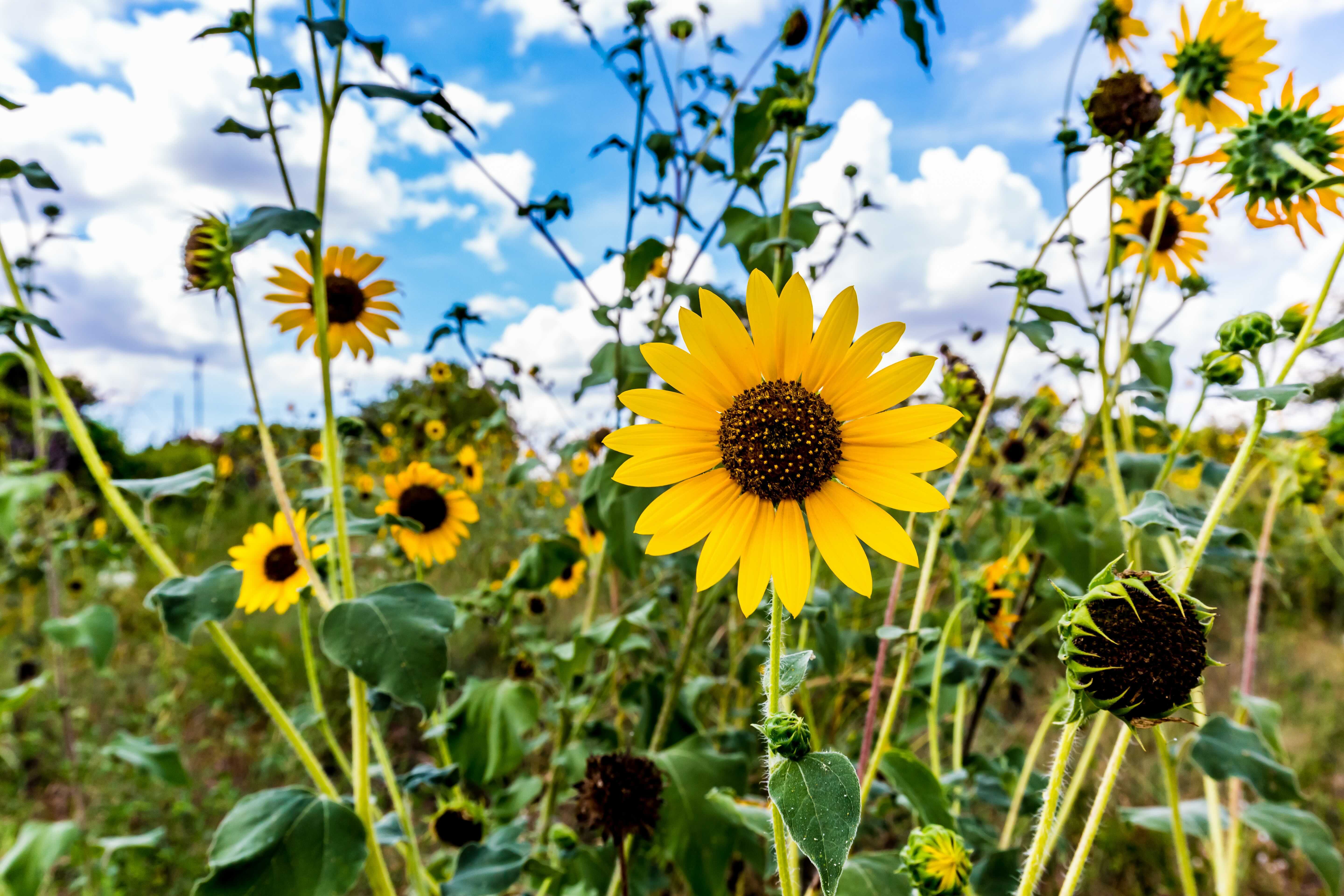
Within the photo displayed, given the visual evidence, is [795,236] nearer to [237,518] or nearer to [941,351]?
[941,351]

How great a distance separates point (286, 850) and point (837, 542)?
849 millimetres

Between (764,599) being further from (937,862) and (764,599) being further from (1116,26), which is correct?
(1116,26)

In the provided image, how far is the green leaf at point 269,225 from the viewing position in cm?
91

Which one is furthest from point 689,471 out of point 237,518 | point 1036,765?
point 237,518

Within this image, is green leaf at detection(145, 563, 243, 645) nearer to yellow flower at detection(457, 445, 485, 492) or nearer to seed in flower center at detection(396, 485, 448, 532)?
seed in flower center at detection(396, 485, 448, 532)

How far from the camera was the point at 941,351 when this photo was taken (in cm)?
178

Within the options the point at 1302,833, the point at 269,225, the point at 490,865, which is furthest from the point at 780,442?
the point at 1302,833

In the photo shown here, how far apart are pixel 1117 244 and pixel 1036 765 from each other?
164cm

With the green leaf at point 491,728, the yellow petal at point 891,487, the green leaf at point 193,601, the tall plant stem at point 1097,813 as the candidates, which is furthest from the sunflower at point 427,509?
the tall plant stem at point 1097,813

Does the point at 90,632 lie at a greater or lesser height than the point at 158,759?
greater

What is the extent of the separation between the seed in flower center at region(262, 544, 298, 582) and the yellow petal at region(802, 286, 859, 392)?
1.36 m

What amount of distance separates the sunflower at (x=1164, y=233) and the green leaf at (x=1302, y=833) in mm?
1003

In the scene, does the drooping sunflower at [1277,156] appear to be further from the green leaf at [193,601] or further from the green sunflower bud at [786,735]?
the green leaf at [193,601]

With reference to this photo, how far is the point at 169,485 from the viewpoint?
1194 mm
